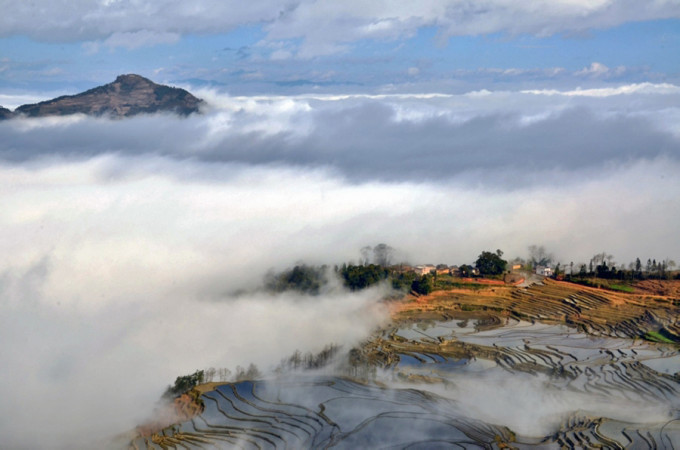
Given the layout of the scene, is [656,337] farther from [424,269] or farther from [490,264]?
[424,269]

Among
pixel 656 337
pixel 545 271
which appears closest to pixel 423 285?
pixel 545 271

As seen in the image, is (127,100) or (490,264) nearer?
(490,264)

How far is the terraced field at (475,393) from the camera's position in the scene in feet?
51.3

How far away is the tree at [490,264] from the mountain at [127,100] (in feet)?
140

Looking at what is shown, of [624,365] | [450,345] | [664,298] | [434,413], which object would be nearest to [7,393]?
[434,413]

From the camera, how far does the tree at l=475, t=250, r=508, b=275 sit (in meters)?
30.9

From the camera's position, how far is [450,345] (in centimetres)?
2236

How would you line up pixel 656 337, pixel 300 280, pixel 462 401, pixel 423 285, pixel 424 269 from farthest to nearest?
pixel 424 269 < pixel 300 280 < pixel 423 285 < pixel 656 337 < pixel 462 401

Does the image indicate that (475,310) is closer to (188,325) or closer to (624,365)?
(624,365)

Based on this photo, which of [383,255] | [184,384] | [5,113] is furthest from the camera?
[5,113]

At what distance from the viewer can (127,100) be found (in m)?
66.1

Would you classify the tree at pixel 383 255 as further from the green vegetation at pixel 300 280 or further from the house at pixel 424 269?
the green vegetation at pixel 300 280

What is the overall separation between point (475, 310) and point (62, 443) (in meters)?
16.0

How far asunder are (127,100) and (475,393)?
55883mm
